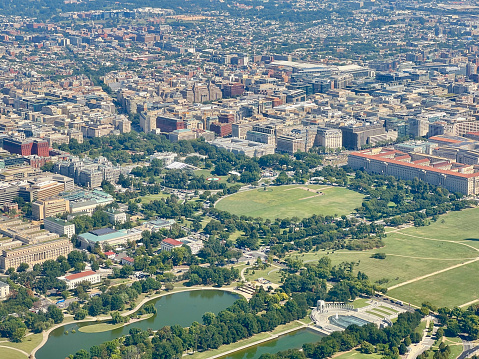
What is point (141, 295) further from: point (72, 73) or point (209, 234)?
point (72, 73)

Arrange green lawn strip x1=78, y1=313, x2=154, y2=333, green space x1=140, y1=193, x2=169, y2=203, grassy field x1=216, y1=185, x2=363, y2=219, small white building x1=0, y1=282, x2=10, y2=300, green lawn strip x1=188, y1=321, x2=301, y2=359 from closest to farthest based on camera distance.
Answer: green lawn strip x1=188, y1=321, x2=301, y2=359 < green lawn strip x1=78, y1=313, x2=154, y2=333 < small white building x1=0, y1=282, x2=10, y2=300 < grassy field x1=216, y1=185, x2=363, y2=219 < green space x1=140, y1=193, x2=169, y2=203

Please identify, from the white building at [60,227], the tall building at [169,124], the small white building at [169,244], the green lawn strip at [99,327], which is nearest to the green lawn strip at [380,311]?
the green lawn strip at [99,327]

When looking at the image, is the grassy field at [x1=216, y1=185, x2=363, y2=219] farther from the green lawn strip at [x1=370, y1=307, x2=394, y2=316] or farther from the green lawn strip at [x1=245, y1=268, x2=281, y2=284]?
the green lawn strip at [x1=370, y1=307, x2=394, y2=316]

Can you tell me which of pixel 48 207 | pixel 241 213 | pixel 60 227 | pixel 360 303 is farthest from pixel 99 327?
pixel 241 213

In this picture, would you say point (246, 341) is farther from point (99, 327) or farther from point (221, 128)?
point (221, 128)

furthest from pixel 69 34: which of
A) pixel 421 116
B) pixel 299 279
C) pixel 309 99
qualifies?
pixel 299 279

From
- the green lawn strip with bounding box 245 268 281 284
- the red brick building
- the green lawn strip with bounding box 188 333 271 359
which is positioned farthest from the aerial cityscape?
the red brick building

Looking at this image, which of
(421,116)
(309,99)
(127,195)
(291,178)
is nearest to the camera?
(127,195)
